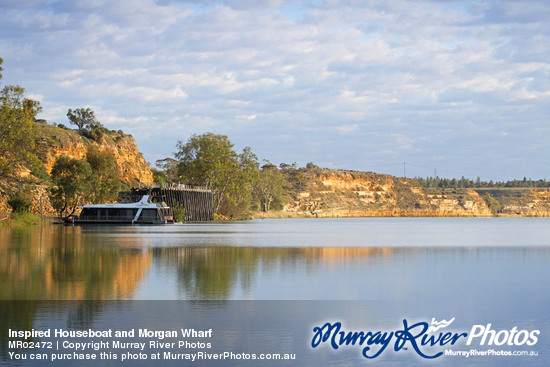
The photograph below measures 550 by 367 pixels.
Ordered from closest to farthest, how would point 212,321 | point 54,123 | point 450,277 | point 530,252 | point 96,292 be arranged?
point 212,321, point 96,292, point 450,277, point 530,252, point 54,123

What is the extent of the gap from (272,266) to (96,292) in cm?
815

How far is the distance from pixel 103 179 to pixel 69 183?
11580 millimetres

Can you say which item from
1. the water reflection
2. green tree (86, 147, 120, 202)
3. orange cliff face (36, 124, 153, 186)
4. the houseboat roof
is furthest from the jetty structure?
the water reflection

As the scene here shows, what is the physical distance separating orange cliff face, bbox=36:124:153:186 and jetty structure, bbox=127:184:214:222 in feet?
36.5

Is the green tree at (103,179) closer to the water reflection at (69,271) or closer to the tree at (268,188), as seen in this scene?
the water reflection at (69,271)

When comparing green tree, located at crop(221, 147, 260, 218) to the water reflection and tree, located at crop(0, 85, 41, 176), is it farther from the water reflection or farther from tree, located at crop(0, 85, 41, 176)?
the water reflection

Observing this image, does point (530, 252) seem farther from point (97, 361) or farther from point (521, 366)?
point (97, 361)

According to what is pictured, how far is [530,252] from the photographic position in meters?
32.4

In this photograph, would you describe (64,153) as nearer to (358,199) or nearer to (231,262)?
(231,262)

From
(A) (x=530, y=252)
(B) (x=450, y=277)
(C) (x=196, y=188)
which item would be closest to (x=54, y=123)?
(C) (x=196, y=188)

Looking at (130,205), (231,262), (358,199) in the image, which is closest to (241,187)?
(130,205)

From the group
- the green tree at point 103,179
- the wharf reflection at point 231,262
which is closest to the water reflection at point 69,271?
the wharf reflection at point 231,262

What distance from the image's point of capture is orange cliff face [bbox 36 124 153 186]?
8400cm

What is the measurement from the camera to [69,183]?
2601 inches
